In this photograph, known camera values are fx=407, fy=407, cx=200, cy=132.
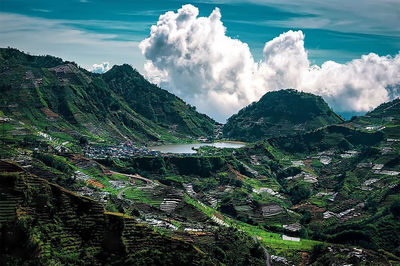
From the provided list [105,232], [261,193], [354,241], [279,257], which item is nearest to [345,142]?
[261,193]

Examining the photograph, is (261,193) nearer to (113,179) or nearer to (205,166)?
(205,166)

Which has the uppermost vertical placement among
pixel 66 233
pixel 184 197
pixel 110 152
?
pixel 110 152

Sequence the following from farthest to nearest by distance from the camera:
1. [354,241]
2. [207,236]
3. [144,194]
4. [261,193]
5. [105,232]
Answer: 1. [261,193]
2. [144,194]
3. [354,241]
4. [207,236]
5. [105,232]

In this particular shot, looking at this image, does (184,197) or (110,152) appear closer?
(184,197)

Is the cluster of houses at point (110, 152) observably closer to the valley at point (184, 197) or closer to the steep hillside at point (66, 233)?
the valley at point (184, 197)

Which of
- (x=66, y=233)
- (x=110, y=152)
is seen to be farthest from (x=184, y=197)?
(x=66, y=233)

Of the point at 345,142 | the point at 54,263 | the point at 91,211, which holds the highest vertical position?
the point at 345,142

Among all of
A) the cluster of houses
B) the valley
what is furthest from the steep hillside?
the cluster of houses

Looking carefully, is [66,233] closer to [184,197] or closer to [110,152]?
[184,197]
